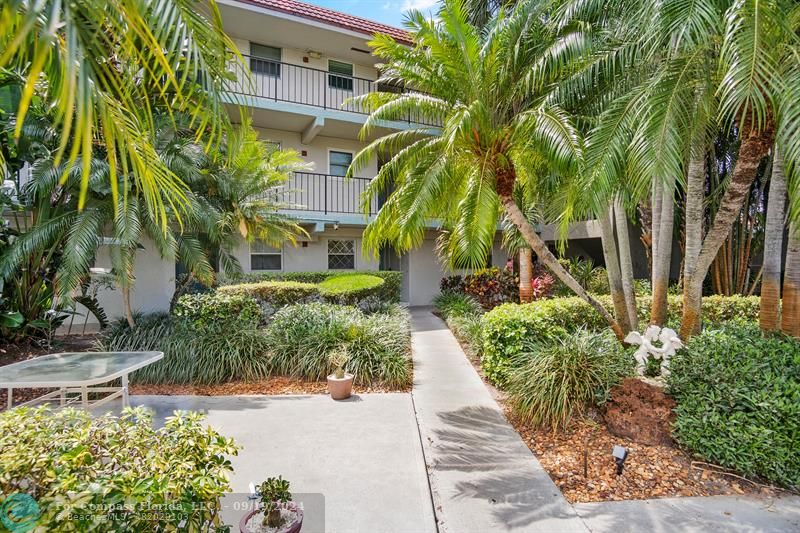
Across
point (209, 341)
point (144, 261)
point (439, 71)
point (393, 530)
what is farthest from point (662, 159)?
point (144, 261)

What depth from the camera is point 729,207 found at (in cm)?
523

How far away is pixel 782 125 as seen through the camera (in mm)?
3574

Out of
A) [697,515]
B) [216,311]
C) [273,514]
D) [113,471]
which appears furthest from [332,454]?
[216,311]

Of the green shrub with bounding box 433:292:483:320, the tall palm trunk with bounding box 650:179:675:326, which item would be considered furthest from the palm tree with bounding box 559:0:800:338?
the green shrub with bounding box 433:292:483:320

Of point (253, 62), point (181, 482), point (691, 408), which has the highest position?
point (253, 62)

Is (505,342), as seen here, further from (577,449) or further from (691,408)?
(691,408)

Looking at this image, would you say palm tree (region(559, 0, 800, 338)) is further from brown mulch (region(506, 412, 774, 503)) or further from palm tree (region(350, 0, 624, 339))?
brown mulch (region(506, 412, 774, 503))

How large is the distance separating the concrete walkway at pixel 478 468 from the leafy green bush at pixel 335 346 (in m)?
0.63

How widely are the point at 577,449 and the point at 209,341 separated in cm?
634

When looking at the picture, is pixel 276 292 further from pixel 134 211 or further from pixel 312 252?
pixel 312 252

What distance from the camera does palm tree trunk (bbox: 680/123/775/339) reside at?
482cm

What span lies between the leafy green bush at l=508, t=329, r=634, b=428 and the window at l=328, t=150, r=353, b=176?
35.7ft

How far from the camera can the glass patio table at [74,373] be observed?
3.87m

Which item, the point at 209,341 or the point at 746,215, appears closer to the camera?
the point at 209,341
